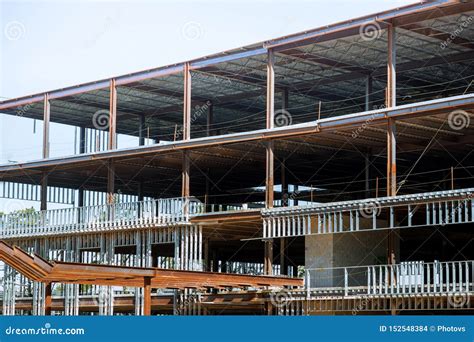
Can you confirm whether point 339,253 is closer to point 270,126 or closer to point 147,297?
point 270,126

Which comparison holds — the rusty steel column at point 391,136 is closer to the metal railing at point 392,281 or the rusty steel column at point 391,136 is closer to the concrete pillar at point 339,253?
the metal railing at point 392,281

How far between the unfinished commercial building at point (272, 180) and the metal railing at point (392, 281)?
0.08m

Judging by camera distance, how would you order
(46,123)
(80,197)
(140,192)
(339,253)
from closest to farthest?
(339,253) < (46,123) < (140,192) < (80,197)

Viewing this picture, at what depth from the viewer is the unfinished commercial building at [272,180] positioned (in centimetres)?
3309

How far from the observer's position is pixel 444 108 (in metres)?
32.8

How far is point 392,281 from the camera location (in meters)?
33.0

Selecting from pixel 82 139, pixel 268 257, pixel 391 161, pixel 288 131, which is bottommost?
pixel 268 257

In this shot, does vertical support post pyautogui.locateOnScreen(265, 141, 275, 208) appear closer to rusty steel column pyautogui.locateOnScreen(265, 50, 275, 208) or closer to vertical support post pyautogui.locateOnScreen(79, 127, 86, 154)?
rusty steel column pyautogui.locateOnScreen(265, 50, 275, 208)

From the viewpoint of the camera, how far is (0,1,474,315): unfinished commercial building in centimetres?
3309

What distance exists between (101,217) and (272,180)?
9.56 m

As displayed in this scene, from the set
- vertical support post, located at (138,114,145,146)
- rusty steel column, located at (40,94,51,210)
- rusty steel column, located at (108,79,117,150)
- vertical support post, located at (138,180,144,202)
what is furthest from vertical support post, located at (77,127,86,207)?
rusty steel column, located at (108,79,117,150)

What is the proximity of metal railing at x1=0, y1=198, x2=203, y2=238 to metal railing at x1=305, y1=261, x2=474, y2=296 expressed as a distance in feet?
21.0

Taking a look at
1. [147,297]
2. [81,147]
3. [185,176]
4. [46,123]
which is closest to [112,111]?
[46,123]
